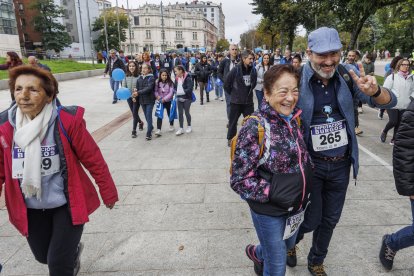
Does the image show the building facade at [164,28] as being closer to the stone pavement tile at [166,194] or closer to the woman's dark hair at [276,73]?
the stone pavement tile at [166,194]

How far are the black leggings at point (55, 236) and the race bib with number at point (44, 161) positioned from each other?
0.27 m

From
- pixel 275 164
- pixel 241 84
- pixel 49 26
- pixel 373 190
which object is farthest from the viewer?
pixel 49 26

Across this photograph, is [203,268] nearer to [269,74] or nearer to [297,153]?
[297,153]

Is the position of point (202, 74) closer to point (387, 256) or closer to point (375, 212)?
point (375, 212)

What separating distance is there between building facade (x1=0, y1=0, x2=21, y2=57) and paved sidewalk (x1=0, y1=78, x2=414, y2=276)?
4826cm

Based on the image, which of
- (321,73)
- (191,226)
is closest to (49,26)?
(191,226)

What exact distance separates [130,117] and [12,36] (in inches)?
1859

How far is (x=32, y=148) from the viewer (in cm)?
A: 219

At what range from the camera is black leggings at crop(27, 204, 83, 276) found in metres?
2.32

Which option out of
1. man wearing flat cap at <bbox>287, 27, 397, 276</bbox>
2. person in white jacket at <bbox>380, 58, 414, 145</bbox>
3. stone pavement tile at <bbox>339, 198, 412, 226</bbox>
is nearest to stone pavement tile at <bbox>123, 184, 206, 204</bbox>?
stone pavement tile at <bbox>339, 198, 412, 226</bbox>

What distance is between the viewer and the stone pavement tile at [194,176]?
5.17 meters

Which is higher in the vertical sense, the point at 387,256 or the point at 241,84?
the point at 241,84

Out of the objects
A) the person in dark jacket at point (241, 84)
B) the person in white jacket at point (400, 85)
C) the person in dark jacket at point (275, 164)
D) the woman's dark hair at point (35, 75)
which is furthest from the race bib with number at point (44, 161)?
the person in white jacket at point (400, 85)

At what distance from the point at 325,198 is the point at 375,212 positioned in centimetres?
179
